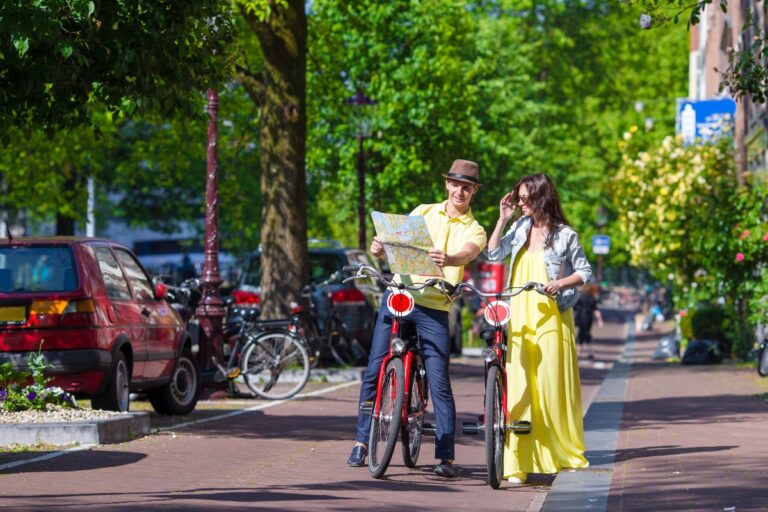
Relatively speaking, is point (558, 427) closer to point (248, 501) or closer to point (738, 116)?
point (248, 501)

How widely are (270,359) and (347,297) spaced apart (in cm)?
473

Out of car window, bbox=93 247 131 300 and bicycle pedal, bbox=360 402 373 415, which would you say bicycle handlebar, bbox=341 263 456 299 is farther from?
car window, bbox=93 247 131 300

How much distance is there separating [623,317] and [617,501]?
6995 centimetres

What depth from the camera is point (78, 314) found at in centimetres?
1181

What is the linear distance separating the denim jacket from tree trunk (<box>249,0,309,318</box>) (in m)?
11.1

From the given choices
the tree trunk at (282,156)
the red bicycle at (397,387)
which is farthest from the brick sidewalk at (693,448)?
the tree trunk at (282,156)

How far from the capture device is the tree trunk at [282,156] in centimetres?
2048

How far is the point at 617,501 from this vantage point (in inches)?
314

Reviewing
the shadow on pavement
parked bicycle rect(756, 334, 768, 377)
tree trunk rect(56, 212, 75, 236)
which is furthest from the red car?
tree trunk rect(56, 212, 75, 236)

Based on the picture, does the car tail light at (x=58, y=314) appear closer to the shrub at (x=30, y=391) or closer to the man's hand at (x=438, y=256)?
the shrub at (x=30, y=391)

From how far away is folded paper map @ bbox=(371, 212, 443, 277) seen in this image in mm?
8961

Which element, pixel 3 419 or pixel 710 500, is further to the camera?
pixel 3 419

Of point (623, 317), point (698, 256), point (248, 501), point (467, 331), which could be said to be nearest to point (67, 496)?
point (248, 501)

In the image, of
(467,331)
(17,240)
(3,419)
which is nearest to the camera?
(3,419)
